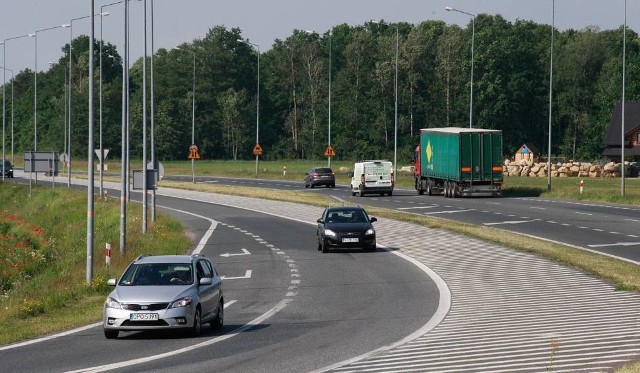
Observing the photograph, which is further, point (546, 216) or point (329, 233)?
point (546, 216)

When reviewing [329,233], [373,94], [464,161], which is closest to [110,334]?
[329,233]

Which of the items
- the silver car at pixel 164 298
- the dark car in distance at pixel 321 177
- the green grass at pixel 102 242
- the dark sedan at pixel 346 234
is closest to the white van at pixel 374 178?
the green grass at pixel 102 242

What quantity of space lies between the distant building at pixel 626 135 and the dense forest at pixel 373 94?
6.05 metres

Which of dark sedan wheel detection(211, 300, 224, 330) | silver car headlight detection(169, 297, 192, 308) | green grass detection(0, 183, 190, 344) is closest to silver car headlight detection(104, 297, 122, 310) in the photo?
silver car headlight detection(169, 297, 192, 308)

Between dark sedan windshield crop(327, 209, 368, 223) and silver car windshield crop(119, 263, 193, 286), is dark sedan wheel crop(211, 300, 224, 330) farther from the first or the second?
dark sedan windshield crop(327, 209, 368, 223)

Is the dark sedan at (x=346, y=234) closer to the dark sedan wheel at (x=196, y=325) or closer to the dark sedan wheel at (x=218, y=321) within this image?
the dark sedan wheel at (x=218, y=321)

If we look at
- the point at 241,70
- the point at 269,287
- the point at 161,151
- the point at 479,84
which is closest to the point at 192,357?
the point at 269,287

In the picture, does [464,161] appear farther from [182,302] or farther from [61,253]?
[182,302]

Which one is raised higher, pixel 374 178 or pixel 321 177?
pixel 374 178

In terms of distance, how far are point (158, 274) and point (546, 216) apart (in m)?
35.1

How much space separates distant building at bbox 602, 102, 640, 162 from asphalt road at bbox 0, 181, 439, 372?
9176cm

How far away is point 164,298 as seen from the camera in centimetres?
2000

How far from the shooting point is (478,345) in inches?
706

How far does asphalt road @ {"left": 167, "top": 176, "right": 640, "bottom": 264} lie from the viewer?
135 ft
